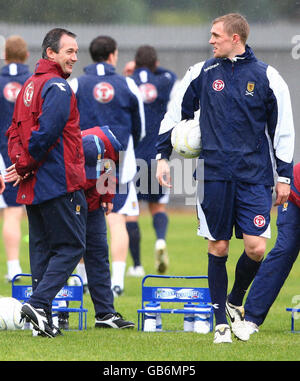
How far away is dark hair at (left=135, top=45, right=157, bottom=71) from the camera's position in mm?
10901

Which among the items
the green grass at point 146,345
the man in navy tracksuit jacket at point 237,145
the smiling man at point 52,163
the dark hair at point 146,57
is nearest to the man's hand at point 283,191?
the man in navy tracksuit jacket at point 237,145

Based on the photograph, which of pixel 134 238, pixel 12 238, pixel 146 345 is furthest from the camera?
pixel 134 238

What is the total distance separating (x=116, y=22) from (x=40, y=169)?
12.3 metres

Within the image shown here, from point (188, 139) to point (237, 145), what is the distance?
1.12ft

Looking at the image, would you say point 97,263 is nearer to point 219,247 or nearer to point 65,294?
point 65,294

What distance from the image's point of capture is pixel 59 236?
251 inches

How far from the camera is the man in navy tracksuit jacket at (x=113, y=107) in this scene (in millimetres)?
9016

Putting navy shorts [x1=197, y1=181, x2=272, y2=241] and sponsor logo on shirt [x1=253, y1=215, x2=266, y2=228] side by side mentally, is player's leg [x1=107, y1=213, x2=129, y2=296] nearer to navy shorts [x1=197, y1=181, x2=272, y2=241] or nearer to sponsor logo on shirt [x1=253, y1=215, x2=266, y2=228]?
navy shorts [x1=197, y1=181, x2=272, y2=241]

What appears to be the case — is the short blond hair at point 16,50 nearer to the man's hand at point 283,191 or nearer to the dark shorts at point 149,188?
the dark shorts at point 149,188

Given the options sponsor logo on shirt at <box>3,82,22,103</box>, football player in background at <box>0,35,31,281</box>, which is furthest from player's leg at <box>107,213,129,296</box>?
sponsor logo on shirt at <box>3,82,22,103</box>

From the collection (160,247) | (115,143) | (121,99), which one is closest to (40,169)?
(115,143)

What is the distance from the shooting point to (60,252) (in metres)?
6.39

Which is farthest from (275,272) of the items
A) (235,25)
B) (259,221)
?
(235,25)

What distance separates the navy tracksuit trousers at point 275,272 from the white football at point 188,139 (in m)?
1.07
